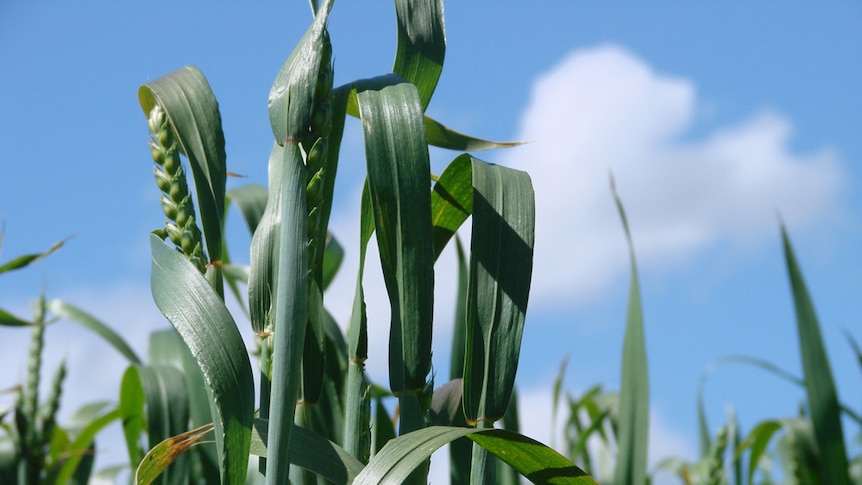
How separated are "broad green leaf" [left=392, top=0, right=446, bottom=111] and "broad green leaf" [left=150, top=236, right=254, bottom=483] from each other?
0.74 ft

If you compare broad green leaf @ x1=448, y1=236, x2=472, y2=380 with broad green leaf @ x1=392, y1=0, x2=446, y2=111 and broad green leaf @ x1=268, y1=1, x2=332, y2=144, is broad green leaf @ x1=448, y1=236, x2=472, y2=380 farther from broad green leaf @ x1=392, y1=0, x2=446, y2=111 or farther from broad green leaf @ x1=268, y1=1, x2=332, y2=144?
broad green leaf @ x1=268, y1=1, x2=332, y2=144

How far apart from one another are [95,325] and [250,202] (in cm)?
52

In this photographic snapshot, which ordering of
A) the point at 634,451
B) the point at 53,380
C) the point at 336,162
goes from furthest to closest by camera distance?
the point at 53,380, the point at 634,451, the point at 336,162

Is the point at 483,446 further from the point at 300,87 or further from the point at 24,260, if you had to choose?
the point at 24,260

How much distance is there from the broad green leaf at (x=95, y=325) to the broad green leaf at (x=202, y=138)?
2.69 feet

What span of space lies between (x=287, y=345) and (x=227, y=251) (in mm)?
882

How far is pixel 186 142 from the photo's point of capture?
22.4 inches

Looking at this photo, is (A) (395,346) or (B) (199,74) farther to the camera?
(B) (199,74)

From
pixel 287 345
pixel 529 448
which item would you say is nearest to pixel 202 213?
pixel 287 345

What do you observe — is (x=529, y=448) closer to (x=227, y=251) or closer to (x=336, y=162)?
(x=336, y=162)

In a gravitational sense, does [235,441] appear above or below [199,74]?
below

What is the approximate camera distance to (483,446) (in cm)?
51

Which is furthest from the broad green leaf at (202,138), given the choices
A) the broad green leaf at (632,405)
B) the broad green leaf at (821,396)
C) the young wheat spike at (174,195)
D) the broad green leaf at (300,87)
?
the broad green leaf at (821,396)

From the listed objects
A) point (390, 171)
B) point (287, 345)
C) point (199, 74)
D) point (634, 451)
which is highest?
point (199, 74)
